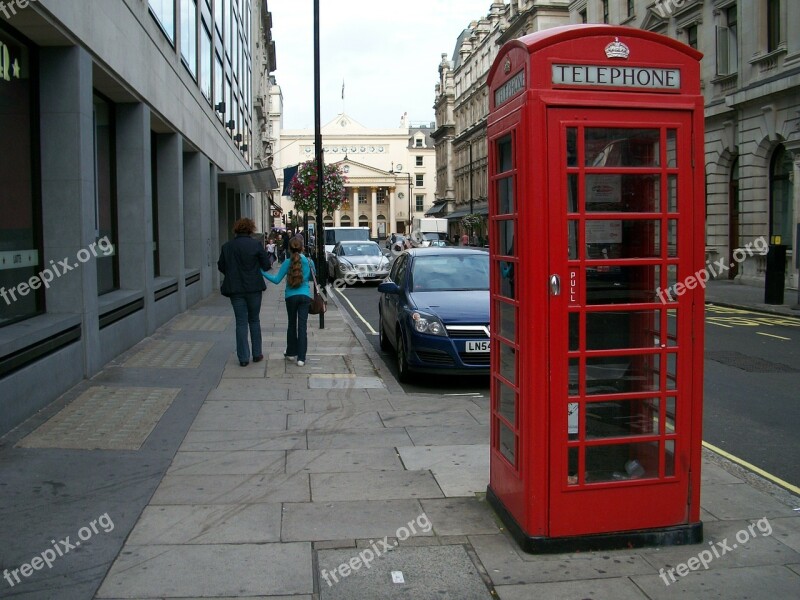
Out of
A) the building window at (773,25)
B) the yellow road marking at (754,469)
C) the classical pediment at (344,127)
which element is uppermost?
the classical pediment at (344,127)

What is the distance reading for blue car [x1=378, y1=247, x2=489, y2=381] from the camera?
9.50m

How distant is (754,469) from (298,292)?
6.19 metres

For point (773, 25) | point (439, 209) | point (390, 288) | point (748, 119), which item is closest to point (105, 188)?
point (390, 288)

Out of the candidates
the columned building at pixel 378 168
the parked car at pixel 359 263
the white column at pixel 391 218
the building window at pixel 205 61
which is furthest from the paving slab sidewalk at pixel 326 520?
the white column at pixel 391 218

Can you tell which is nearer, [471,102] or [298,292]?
[298,292]

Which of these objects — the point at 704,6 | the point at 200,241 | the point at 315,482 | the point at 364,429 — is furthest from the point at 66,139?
the point at 704,6

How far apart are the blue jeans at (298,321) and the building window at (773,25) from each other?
68.6 ft

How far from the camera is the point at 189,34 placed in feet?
65.2

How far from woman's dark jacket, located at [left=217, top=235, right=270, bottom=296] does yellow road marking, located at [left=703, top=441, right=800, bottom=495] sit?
19.0ft

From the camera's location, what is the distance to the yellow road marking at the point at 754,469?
5.87 metres

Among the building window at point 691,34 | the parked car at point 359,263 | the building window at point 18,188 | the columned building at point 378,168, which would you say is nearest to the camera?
the building window at point 18,188

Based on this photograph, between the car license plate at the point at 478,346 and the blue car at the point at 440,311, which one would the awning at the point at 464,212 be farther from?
the car license plate at the point at 478,346

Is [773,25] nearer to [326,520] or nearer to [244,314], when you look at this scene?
[244,314]

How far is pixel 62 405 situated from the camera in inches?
316
